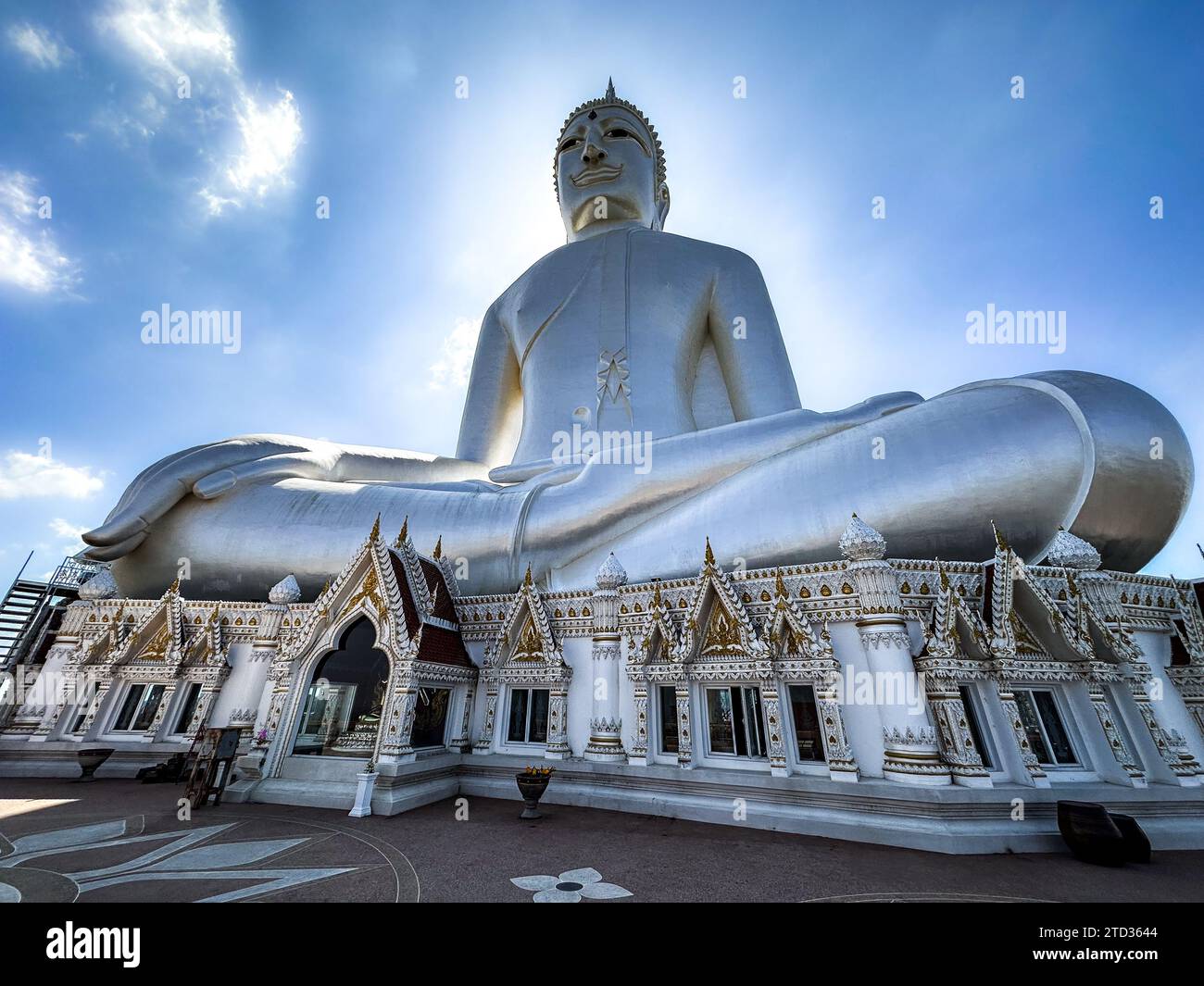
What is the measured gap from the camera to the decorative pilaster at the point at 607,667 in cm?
933

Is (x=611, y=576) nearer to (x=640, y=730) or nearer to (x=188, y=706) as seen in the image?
(x=640, y=730)

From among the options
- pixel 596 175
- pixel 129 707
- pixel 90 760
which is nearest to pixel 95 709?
pixel 129 707

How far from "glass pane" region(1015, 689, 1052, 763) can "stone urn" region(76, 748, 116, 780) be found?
17278 millimetres

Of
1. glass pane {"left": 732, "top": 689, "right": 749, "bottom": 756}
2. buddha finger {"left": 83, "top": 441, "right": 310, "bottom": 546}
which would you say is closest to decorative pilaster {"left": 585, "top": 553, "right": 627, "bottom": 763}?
glass pane {"left": 732, "top": 689, "right": 749, "bottom": 756}

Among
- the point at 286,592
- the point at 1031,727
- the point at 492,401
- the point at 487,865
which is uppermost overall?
the point at 492,401

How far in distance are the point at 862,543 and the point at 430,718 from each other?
27.9 ft

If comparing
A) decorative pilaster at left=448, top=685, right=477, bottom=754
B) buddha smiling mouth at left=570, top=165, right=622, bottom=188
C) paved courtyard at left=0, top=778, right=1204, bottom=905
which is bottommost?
paved courtyard at left=0, top=778, right=1204, bottom=905

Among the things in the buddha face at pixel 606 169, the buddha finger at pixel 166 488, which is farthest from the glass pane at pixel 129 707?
the buddha face at pixel 606 169

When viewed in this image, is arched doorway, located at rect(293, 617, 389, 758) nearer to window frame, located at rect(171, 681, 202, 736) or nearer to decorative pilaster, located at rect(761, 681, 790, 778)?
window frame, located at rect(171, 681, 202, 736)

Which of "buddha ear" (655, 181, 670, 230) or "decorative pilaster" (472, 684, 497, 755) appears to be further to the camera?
"buddha ear" (655, 181, 670, 230)

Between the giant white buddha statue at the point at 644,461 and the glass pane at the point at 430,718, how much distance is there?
2.47 metres

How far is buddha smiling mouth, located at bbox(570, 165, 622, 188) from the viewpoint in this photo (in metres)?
20.3

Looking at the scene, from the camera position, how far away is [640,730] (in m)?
9.23
